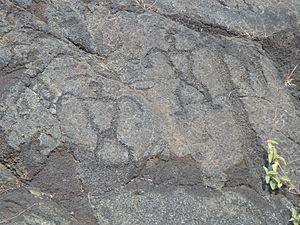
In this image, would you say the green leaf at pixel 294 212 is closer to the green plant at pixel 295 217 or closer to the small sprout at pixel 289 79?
the green plant at pixel 295 217

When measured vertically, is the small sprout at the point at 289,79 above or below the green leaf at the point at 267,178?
above

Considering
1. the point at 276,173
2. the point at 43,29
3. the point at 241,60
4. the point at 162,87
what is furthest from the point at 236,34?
the point at 43,29

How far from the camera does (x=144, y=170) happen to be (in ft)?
7.54

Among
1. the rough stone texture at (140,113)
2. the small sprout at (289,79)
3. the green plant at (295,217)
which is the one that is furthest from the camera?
the small sprout at (289,79)

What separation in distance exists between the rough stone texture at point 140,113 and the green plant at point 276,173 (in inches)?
1.4

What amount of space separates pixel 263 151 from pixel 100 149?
0.70 meters

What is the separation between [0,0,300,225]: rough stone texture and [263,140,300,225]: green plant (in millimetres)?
36

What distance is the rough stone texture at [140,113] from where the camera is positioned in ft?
7.18

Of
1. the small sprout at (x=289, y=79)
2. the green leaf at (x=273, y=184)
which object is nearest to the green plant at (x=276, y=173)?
the green leaf at (x=273, y=184)

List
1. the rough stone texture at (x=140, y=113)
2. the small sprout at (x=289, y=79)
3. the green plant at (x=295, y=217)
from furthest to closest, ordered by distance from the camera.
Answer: the small sprout at (x=289, y=79), the green plant at (x=295, y=217), the rough stone texture at (x=140, y=113)

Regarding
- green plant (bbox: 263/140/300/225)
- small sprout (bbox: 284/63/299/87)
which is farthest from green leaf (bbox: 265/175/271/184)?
small sprout (bbox: 284/63/299/87)

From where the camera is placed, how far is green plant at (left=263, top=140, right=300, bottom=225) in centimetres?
244

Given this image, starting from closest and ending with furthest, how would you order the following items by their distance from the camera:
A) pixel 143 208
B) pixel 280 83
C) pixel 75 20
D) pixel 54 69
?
pixel 143 208 < pixel 54 69 < pixel 75 20 < pixel 280 83

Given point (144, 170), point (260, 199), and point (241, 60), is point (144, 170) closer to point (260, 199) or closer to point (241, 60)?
point (260, 199)
